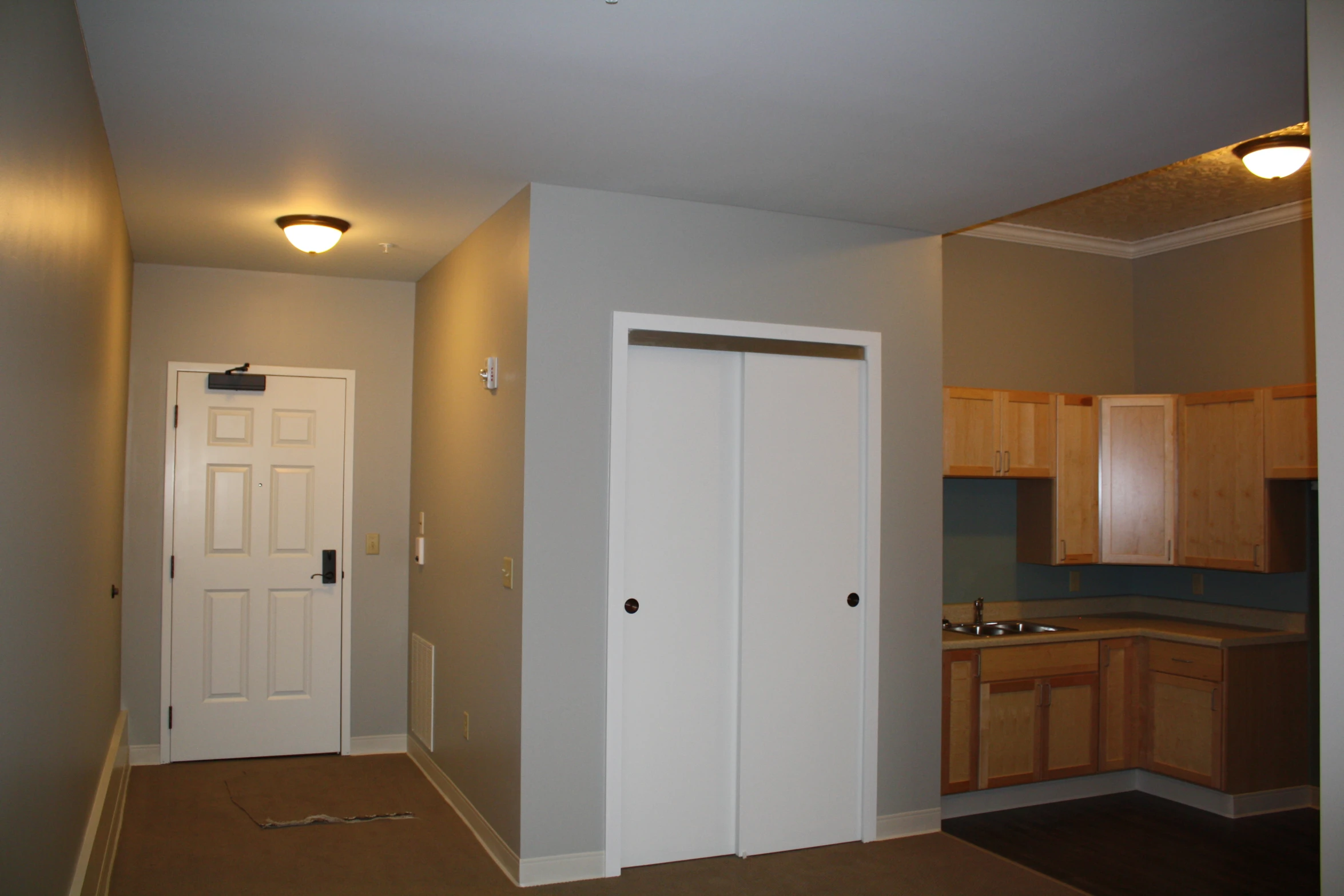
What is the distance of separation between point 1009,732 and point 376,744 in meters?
3.41

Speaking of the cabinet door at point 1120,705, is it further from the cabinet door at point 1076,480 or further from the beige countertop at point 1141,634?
the cabinet door at point 1076,480

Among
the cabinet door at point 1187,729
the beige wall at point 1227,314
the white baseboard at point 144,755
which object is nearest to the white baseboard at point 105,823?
the white baseboard at point 144,755

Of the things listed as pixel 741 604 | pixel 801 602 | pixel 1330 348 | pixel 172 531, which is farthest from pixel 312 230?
pixel 1330 348

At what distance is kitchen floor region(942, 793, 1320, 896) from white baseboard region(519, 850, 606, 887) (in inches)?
66.6

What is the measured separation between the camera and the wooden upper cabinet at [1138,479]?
5.12 metres

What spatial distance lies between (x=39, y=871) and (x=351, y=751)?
3468mm

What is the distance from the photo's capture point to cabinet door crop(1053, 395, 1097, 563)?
5.12 m

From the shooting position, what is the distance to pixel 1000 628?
5.23 metres

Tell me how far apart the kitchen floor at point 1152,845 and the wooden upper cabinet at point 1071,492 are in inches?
49.7

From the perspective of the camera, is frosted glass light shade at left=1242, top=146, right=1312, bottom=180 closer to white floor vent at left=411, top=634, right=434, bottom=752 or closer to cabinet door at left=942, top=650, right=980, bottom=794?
cabinet door at left=942, top=650, right=980, bottom=794

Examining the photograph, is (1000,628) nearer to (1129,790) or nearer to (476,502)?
(1129,790)

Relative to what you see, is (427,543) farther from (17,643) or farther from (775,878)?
(17,643)

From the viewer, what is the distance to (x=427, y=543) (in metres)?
5.20

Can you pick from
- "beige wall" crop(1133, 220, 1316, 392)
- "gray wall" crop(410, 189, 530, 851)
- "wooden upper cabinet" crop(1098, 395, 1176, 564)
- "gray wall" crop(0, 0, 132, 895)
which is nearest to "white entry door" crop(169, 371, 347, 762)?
"gray wall" crop(410, 189, 530, 851)
